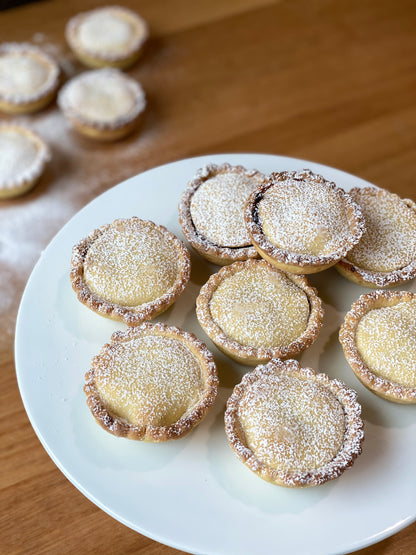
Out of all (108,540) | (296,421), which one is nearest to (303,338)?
(296,421)

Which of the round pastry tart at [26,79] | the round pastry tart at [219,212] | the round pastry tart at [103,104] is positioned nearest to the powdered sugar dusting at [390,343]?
the round pastry tart at [219,212]

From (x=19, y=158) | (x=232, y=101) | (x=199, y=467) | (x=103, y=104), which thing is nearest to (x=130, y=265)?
(x=199, y=467)

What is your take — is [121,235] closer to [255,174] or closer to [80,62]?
[255,174]

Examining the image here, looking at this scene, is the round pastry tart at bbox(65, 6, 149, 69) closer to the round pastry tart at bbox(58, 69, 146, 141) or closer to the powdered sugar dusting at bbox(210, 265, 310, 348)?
the round pastry tart at bbox(58, 69, 146, 141)

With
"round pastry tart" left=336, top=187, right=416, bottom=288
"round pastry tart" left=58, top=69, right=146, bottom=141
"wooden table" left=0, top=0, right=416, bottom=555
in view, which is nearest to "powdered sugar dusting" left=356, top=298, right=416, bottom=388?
"round pastry tart" left=336, top=187, right=416, bottom=288

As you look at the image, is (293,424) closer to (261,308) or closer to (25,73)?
(261,308)
